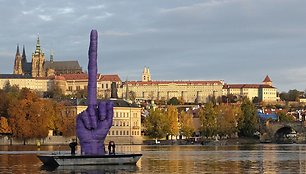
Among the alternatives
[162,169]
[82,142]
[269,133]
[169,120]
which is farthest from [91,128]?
[269,133]

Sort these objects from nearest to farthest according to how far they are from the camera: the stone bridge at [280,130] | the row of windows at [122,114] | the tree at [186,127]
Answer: the tree at [186,127]
the row of windows at [122,114]
the stone bridge at [280,130]

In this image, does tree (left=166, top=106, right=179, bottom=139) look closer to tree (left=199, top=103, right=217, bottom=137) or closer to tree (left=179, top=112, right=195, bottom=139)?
tree (left=179, top=112, right=195, bottom=139)

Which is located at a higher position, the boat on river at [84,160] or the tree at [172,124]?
the tree at [172,124]

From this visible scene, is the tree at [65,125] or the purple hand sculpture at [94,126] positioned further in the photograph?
the tree at [65,125]

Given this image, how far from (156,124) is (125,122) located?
9658 mm

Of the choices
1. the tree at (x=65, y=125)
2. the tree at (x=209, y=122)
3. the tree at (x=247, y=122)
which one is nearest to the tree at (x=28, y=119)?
the tree at (x=65, y=125)

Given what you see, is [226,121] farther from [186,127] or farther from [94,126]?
[94,126]

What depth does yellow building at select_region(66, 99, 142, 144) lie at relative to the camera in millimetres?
136875

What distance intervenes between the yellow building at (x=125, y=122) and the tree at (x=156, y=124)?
122 inches

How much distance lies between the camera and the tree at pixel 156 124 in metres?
135

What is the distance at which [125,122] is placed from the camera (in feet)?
469

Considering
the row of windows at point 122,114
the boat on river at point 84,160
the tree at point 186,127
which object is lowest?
the boat on river at point 84,160

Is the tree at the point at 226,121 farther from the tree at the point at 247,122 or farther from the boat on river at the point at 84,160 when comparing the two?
the boat on river at the point at 84,160

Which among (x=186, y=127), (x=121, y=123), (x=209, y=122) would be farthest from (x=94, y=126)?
(x=121, y=123)
